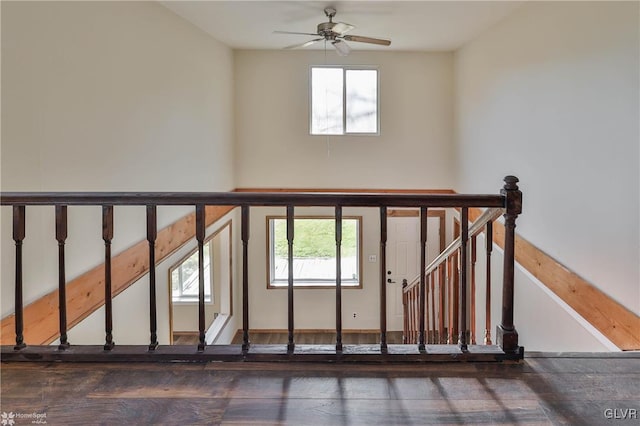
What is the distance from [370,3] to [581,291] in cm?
334

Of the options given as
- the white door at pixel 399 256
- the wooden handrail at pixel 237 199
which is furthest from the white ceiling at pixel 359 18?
the wooden handrail at pixel 237 199

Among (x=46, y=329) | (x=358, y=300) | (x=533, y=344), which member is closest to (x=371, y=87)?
(x=358, y=300)

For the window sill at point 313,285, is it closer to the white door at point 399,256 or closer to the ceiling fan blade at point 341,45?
the white door at point 399,256

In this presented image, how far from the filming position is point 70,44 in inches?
110

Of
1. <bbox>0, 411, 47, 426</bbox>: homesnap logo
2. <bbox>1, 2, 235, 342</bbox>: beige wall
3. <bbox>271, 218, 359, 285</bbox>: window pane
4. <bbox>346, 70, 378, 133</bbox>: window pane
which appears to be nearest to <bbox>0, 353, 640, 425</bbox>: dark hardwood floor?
<bbox>0, 411, 47, 426</bbox>: homesnap logo

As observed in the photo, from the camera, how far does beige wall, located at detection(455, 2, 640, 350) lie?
2574 mm

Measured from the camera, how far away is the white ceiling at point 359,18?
4.34 meters

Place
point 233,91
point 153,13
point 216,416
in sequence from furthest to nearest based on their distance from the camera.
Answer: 1. point 233,91
2. point 153,13
3. point 216,416

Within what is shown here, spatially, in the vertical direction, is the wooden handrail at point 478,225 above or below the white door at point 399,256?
above

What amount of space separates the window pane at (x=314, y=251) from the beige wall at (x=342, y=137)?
28.8 inches

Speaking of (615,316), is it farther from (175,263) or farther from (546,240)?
(175,263)

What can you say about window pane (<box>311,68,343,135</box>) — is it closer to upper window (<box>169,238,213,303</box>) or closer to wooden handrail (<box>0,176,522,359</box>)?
upper window (<box>169,238,213,303</box>)

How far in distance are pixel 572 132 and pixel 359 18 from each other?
2.72 metres

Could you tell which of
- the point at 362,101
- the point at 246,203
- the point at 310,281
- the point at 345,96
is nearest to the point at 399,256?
the point at 310,281
